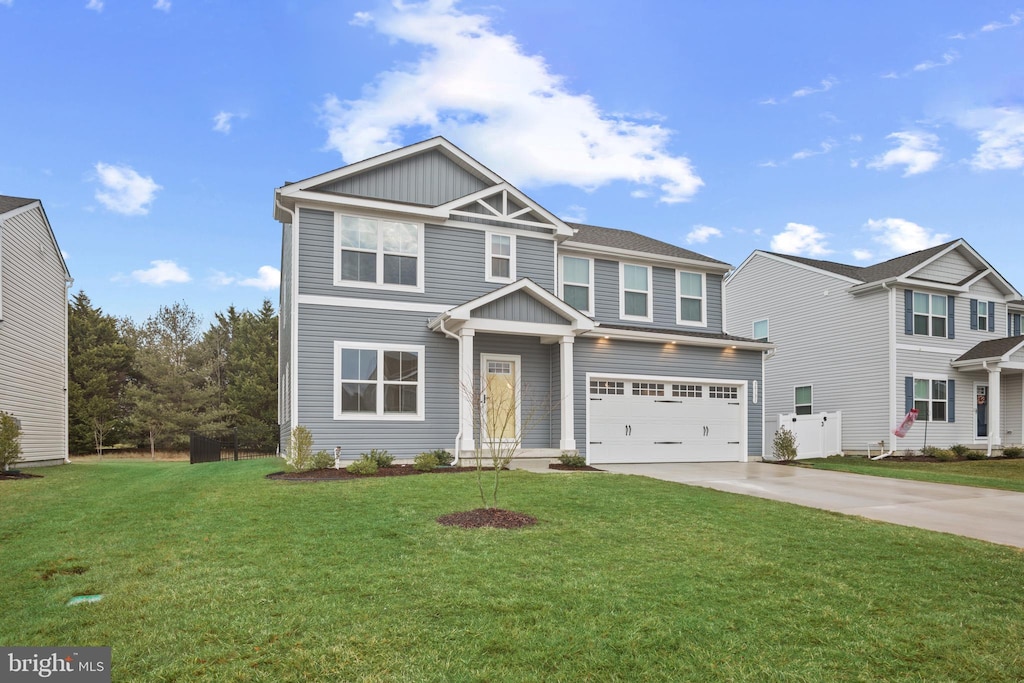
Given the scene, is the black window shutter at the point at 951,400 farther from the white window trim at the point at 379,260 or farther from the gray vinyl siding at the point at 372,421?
the white window trim at the point at 379,260

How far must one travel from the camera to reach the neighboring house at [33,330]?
671 inches

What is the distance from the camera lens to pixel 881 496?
1120 cm

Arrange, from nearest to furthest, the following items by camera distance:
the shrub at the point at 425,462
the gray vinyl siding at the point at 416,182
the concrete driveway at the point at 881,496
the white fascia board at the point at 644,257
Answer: the concrete driveway at the point at 881,496
the shrub at the point at 425,462
the gray vinyl siding at the point at 416,182
the white fascia board at the point at 644,257

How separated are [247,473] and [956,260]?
25007 millimetres

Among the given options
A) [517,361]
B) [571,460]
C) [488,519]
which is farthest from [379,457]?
[488,519]

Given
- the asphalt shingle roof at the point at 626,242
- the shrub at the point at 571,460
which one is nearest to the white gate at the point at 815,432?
the asphalt shingle roof at the point at 626,242

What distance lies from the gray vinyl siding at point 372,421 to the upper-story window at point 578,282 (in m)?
3.83

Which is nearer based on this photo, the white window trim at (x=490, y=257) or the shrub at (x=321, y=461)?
the shrub at (x=321, y=461)

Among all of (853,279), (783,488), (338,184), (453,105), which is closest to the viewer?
(783,488)

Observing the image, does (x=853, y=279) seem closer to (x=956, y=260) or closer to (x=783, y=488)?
(x=956, y=260)

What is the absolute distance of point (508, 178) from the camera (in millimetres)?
16516

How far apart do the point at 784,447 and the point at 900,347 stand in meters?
6.56

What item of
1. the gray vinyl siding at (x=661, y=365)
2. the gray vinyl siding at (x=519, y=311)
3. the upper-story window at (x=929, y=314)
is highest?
the upper-story window at (x=929, y=314)

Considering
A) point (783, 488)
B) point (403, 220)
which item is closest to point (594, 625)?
point (783, 488)
